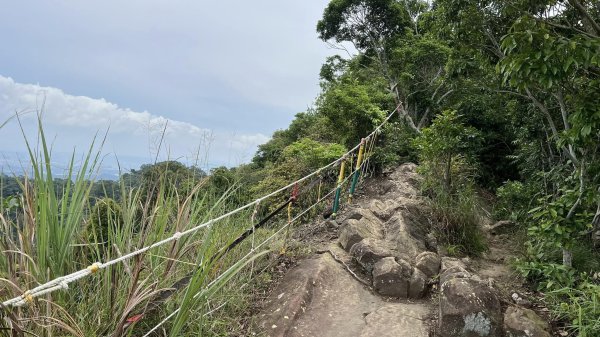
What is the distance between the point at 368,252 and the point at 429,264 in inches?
22.8

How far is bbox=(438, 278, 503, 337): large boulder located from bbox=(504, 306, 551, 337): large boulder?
0.06 meters

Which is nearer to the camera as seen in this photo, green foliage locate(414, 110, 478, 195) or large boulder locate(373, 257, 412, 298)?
large boulder locate(373, 257, 412, 298)

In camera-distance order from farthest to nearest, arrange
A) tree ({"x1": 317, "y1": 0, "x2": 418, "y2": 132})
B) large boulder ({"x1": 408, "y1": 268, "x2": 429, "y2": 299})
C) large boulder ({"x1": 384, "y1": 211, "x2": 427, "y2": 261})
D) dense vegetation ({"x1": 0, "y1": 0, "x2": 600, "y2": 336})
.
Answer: tree ({"x1": 317, "y1": 0, "x2": 418, "y2": 132}) < large boulder ({"x1": 384, "y1": 211, "x2": 427, "y2": 261}) < large boulder ({"x1": 408, "y1": 268, "x2": 429, "y2": 299}) < dense vegetation ({"x1": 0, "y1": 0, "x2": 600, "y2": 336})

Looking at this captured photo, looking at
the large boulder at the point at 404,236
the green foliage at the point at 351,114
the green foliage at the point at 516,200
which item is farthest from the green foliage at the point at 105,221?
the green foliage at the point at 351,114

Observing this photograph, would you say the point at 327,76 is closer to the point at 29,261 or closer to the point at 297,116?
the point at 297,116

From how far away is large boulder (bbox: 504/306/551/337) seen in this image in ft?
9.46

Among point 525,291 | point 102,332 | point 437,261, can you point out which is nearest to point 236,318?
point 102,332

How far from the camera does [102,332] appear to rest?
181 cm

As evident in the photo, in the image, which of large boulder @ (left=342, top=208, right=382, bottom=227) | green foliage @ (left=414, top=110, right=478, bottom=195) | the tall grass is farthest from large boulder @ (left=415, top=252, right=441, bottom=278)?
the tall grass

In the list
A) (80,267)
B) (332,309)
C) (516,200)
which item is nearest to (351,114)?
(516,200)

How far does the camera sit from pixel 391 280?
370cm

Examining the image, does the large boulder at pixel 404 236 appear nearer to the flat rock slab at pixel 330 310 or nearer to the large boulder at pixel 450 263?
the large boulder at pixel 450 263

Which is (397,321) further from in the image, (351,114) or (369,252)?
(351,114)

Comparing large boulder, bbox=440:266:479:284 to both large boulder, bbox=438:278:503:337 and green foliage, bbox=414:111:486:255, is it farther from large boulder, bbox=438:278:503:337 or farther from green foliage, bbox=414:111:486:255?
green foliage, bbox=414:111:486:255
